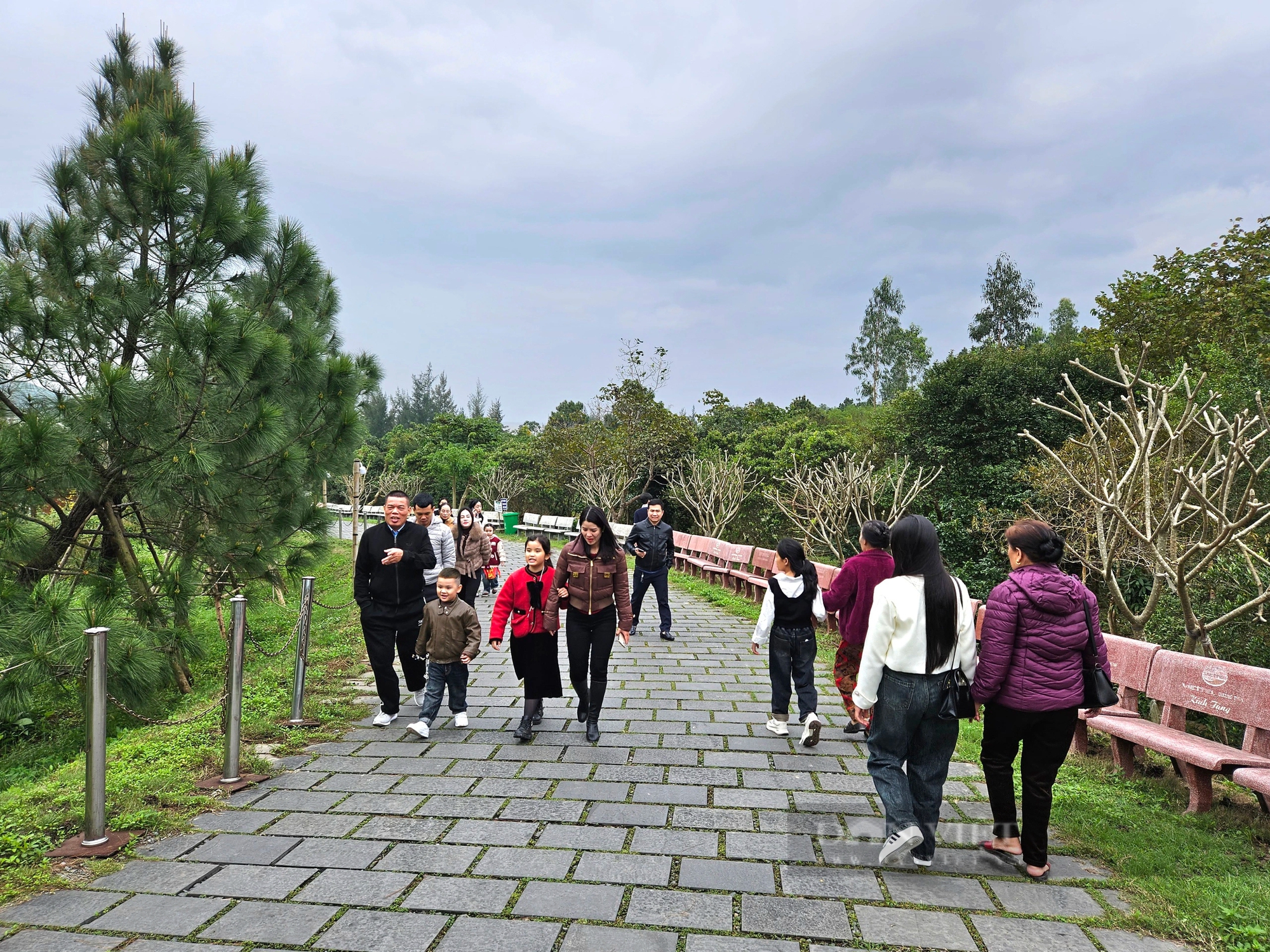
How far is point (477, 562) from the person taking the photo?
9273 mm

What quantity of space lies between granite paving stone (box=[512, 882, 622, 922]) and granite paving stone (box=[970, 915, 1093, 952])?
1450 mm

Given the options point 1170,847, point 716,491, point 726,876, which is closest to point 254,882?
point 726,876

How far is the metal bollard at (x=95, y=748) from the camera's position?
385cm

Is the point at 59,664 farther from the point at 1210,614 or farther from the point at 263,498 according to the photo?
the point at 1210,614

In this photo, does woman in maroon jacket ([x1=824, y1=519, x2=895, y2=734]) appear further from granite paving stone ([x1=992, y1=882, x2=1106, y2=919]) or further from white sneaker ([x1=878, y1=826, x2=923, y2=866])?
granite paving stone ([x1=992, y1=882, x2=1106, y2=919])

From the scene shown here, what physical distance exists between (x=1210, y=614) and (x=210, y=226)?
1125 cm

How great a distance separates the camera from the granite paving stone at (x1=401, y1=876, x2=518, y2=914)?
3.25 m

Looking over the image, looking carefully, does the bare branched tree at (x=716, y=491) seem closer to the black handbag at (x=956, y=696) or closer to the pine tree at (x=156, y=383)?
the pine tree at (x=156, y=383)

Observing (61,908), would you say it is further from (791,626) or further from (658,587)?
(658,587)

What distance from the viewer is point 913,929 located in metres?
3.09

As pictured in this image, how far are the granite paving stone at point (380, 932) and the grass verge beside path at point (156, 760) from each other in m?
1.37

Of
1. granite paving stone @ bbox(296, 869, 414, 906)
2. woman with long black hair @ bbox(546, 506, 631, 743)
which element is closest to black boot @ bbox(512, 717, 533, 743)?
woman with long black hair @ bbox(546, 506, 631, 743)

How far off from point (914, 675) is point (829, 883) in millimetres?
994

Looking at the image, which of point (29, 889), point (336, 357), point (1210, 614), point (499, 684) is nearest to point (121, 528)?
point (336, 357)
